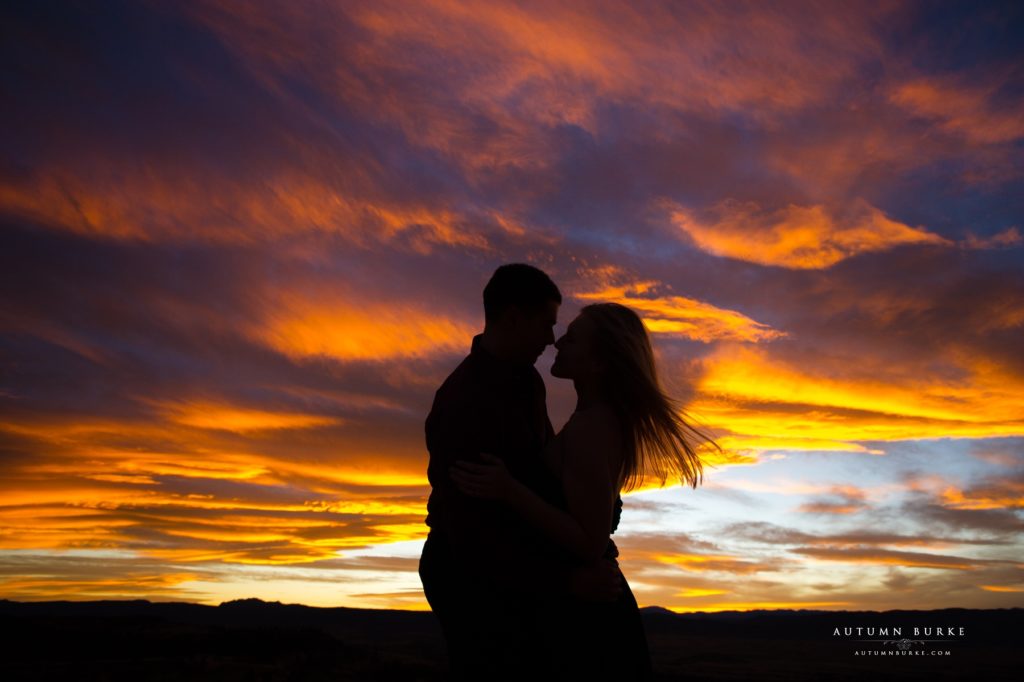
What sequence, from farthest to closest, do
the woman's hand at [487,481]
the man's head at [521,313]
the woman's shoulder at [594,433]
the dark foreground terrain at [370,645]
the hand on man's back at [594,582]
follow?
the dark foreground terrain at [370,645], the man's head at [521,313], the woman's shoulder at [594,433], the hand on man's back at [594,582], the woman's hand at [487,481]

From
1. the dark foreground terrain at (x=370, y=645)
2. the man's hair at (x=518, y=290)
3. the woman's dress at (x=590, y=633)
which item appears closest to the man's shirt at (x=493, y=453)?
the woman's dress at (x=590, y=633)

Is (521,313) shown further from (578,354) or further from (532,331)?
(578,354)

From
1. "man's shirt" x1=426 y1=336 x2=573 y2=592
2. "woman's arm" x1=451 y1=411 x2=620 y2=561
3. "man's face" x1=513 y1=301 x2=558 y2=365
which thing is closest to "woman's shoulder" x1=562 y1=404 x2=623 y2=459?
"woman's arm" x1=451 y1=411 x2=620 y2=561

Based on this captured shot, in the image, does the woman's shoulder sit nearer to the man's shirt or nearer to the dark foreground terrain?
the man's shirt

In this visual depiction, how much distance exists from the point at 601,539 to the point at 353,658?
2458 cm

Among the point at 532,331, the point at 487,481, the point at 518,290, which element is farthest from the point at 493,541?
the point at 518,290

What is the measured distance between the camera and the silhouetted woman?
11.8ft

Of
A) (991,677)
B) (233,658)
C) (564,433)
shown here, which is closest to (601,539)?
(564,433)

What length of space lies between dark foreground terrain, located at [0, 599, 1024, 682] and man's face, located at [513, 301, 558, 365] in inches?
710

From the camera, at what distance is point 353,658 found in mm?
25875

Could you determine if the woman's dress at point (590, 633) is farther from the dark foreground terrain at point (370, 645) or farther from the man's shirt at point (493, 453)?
the dark foreground terrain at point (370, 645)

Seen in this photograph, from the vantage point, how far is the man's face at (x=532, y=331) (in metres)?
4.02

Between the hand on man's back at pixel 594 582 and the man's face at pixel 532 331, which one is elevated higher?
the man's face at pixel 532 331

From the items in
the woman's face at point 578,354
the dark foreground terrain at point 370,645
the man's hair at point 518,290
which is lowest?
the dark foreground terrain at point 370,645
